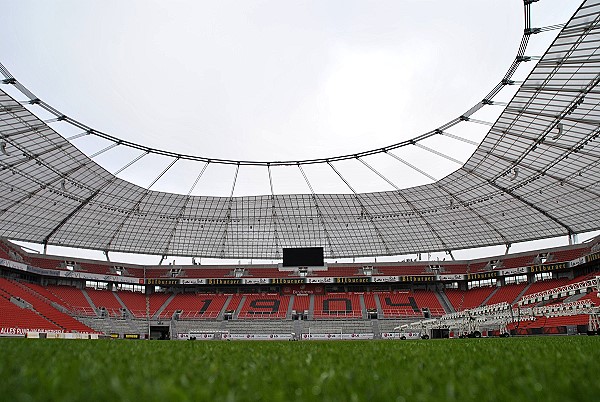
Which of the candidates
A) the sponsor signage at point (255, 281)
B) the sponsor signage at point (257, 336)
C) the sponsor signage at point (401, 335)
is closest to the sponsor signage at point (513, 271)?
the sponsor signage at point (401, 335)

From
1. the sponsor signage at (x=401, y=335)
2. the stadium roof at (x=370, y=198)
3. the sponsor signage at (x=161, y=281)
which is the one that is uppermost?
the stadium roof at (x=370, y=198)

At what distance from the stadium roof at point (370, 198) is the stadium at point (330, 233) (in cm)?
19

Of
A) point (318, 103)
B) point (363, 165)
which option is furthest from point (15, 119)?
point (363, 165)

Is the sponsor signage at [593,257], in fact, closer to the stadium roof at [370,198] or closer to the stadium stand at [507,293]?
the stadium roof at [370,198]

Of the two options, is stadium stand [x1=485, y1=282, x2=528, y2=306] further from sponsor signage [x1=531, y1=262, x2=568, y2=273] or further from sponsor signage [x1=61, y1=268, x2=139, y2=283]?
sponsor signage [x1=61, y1=268, x2=139, y2=283]

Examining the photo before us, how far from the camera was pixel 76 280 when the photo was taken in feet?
199

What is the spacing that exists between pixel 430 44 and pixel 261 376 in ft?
116

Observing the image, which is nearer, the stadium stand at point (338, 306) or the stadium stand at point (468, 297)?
the stadium stand at point (338, 306)

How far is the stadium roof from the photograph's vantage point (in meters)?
29.8

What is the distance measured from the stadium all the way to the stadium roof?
0.19 metres

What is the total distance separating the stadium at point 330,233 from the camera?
106ft

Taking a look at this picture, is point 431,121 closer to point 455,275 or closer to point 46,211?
point 455,275

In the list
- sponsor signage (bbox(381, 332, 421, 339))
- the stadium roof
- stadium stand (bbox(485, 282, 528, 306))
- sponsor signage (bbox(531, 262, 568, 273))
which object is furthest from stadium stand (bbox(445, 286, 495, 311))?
sponsor signage (bbox(381, 332, 421, 339))

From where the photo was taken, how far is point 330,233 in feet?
197
